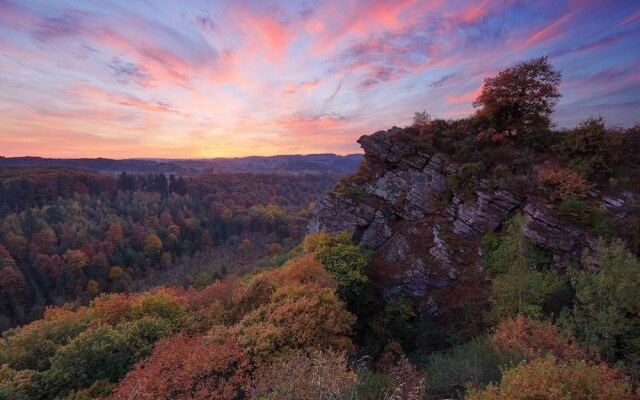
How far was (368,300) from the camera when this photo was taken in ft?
70.2

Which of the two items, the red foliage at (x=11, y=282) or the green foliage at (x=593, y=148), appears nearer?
the green foliage at (x=593, y=148)

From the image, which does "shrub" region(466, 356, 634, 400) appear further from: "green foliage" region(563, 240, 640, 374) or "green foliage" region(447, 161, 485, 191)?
"green foliage" region(447, 161, 485, 191)

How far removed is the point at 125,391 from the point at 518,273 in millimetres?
16980

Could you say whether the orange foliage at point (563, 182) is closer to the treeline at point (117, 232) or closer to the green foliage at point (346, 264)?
the green foliage at point (346, 264)

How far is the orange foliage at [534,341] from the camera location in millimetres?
10852

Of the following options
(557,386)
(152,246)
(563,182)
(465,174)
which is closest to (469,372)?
(557,386)

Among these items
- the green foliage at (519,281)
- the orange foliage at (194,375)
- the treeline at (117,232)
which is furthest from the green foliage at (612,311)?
the treeline at (117,232)

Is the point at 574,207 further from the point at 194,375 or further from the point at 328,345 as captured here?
the point at 194,375

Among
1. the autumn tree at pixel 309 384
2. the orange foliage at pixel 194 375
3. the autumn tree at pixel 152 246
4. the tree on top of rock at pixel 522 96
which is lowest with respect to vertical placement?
the autumn tree at pixel 152 246

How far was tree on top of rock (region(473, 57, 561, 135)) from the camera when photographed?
2228cm

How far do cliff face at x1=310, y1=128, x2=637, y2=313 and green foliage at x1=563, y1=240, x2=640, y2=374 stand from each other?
4402 millimetres

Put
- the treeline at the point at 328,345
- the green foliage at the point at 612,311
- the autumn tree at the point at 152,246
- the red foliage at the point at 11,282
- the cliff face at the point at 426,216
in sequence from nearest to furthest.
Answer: the treeline at the point at 328,345
the green foliage at the point at 612,311
the cliff face at the point at 426,216
the red foliage at the point at 11,282
the autumn tree at the point at 152,246

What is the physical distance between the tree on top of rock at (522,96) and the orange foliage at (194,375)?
22603mm

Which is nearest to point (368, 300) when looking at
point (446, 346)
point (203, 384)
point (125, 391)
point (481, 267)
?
point (446, 346)
